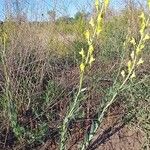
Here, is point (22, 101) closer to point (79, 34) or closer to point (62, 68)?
point (62, 68)

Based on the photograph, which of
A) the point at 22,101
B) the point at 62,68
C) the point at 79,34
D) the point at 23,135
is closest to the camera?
the point at 23,135

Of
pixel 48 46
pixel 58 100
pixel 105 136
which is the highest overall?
pixel 48 46

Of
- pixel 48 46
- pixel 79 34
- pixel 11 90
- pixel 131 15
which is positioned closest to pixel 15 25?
pixel 48 46

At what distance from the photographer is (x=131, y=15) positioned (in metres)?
6.12

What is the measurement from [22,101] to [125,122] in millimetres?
1027

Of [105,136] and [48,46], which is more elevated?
[48,46]

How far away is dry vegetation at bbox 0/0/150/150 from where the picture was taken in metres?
4.12

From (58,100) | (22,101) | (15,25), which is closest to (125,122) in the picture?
(58,100)

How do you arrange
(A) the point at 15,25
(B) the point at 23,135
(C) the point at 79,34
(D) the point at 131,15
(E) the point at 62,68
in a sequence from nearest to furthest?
(B) the point at 23,135, (A) the point at 15,25, (E) the point at 62,68, (C) the point at 79,34, (D) the point at 131,15

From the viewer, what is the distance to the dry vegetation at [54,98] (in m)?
4.12

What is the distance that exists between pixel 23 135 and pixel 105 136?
811mm

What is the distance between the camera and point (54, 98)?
4.52 meters

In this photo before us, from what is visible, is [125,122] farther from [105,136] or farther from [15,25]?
[15,25]

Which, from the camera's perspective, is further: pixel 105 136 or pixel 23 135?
pixel 105 136
